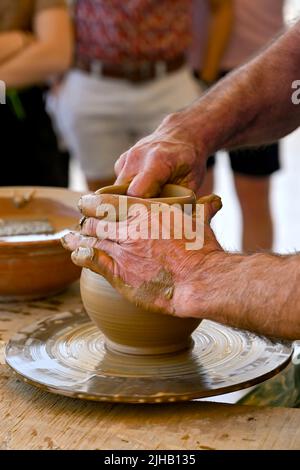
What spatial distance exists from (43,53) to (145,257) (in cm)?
156

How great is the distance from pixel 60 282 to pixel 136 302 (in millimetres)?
411

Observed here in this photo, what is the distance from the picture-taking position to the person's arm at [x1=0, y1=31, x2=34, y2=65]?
252 centimetres

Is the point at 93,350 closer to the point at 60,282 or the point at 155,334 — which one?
the point at 155,334

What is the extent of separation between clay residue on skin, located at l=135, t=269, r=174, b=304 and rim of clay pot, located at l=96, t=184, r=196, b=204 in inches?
4.5

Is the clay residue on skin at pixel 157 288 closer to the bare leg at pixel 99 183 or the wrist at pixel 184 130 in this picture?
the wrist at pixel 184 130

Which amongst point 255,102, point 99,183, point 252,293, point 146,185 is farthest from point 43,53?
point 252,293

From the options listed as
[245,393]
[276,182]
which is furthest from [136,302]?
[276,182]

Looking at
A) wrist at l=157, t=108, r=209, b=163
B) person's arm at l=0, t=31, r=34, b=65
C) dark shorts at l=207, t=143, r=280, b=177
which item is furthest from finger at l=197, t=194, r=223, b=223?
dark shorts at l=207, t=143, r=280, b=177

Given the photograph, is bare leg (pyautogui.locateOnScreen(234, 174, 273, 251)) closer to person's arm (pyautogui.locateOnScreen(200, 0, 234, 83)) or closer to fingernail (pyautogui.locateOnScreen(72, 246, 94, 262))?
person's arm (pyautogui.locateOnScreen(200, 0, 234, 83))

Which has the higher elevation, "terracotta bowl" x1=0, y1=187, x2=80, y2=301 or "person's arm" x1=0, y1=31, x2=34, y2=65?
"person's arm" x1=0, y1=31, x2=34, y2=65

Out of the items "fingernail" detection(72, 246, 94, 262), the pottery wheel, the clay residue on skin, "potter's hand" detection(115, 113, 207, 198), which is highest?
"potter's hand" detection(115, 113, 207, 198)

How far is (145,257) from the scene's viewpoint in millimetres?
1139

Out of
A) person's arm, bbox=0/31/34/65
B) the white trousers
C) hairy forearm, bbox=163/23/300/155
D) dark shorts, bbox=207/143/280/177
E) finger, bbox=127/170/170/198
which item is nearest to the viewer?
finger, bbox=127/170/170/198

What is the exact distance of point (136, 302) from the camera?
115cm
